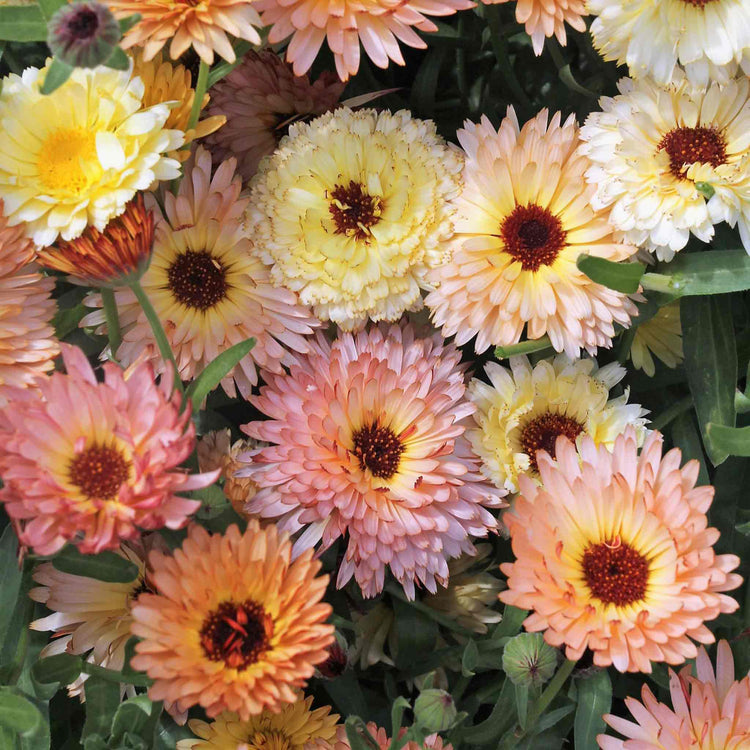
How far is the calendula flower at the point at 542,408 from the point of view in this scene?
0.82 metres

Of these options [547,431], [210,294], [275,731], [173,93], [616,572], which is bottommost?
[275,731]

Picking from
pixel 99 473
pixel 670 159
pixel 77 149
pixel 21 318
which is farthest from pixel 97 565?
pixel 670 159

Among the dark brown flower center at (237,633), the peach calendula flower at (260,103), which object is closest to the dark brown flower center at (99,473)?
the dark brown flower center at (237,633)

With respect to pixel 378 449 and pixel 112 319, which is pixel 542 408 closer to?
pixel 378 449

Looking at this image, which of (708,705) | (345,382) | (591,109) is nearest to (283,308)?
(345,382)

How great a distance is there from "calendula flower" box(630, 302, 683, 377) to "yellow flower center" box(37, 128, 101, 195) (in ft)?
1.52

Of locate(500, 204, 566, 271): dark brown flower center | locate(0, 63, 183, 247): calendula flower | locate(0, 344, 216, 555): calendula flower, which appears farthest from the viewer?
locate(500, 204, 566, 271): dark brown flower center

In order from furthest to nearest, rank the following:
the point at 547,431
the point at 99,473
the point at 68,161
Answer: the point at 547,431, the point at 68,161, the point at 99,473

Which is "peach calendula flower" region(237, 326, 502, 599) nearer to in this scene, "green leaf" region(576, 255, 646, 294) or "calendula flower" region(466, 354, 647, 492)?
"calendula flower" region(466, 354, 647, 492)

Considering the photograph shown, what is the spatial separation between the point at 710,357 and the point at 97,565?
1.58ft

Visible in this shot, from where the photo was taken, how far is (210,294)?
0.82 metres

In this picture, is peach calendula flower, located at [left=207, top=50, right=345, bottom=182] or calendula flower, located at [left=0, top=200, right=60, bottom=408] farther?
peach calendula flower, located at [left=207, top=50, right=345, bottom=182]

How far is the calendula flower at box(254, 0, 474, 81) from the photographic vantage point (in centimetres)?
72

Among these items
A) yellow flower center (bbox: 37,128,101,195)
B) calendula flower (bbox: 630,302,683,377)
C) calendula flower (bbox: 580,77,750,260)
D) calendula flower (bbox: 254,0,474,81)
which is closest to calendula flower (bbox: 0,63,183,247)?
yellow flower center (bbox: 37,128,101,195)
